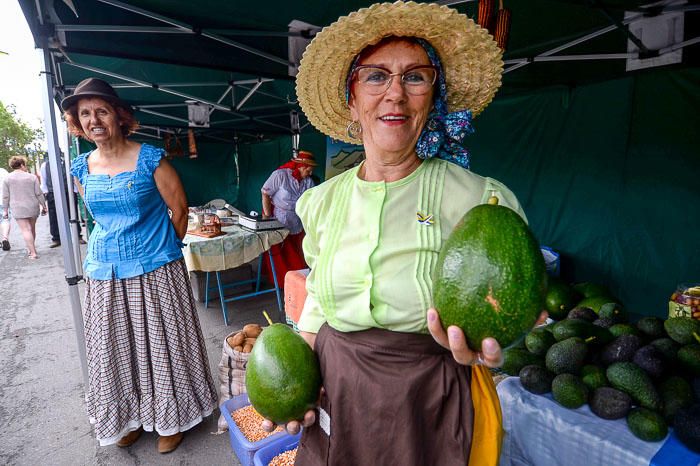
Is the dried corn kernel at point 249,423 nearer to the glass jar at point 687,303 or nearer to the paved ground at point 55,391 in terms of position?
the paved ground at point 55,391

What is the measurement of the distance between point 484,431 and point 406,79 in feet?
3.93

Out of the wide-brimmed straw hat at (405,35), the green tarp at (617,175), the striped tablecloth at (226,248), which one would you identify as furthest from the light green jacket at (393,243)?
the striped tablecloth at (226,248)

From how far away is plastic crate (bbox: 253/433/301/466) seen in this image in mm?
2422

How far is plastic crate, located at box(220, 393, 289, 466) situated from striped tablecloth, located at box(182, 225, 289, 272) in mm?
2622

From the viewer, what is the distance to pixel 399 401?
124 centimetres

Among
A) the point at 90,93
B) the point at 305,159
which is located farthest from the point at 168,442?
the point at 305,159

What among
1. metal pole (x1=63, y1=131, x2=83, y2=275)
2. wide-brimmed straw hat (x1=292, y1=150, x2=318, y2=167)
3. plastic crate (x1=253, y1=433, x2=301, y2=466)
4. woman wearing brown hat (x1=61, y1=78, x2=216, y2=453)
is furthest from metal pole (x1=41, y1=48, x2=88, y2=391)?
wide-brimmed straw hat (x1=292, y1=150, x2=318, y2=167)

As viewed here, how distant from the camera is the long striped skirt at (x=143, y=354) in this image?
278cm

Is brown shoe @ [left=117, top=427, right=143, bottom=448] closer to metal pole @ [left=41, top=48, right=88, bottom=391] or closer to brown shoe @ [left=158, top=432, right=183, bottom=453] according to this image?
brown shoe @ [left=158, top=432, right=183, bottom=453]

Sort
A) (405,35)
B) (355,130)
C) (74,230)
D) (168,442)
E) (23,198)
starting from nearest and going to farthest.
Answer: (405,35) → (355,130) → (168,442) → (74,230) → (23,198)

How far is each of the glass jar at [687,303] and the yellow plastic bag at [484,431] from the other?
8.05ft

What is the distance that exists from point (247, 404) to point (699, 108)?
4753 mm

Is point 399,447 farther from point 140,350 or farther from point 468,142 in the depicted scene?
point 468,142

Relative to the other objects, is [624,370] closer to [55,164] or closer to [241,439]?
[241,439]
